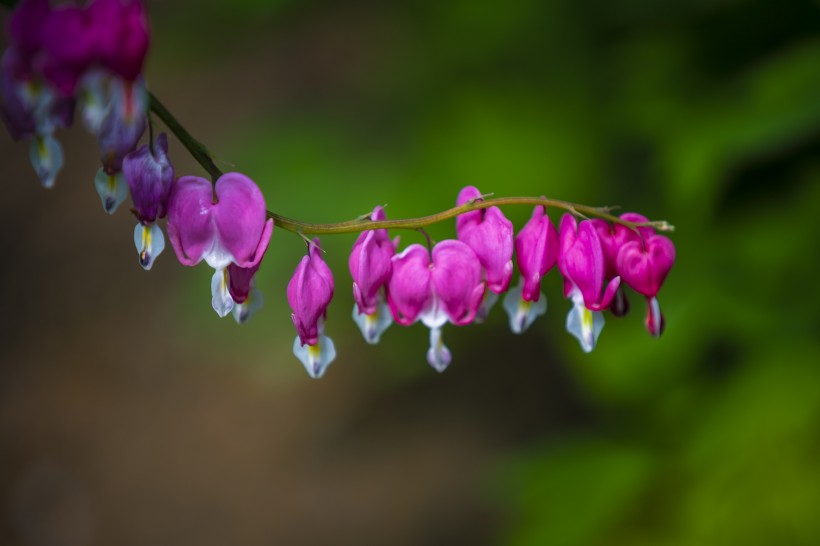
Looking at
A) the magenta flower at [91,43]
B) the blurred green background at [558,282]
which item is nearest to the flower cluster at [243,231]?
the magenta flower at [91,43]

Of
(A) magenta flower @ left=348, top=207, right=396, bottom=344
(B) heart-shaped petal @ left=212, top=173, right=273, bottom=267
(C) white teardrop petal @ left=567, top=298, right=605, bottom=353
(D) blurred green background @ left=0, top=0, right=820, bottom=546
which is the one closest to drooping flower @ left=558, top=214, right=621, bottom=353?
(C) white teardrop petal @ left=567, top=298, right=605, bottom=353

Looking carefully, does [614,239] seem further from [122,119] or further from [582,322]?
[122,119]

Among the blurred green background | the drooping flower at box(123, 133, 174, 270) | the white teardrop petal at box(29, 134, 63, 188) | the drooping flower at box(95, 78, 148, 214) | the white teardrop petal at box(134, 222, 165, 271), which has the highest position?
Answer: the white teardrop petal at box(29, 134, 63, 188)

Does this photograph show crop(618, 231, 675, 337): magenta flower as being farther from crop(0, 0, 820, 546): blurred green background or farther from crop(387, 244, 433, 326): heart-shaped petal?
crop(0, 0, 820, 546): blurred green background

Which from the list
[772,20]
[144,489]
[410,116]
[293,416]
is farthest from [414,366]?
[144,489]

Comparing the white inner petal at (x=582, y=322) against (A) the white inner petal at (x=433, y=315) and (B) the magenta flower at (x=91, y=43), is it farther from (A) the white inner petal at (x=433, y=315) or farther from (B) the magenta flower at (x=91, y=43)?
(B) the magenta flower at (x=91, y=43)

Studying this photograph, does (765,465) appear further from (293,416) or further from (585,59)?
(293,416)

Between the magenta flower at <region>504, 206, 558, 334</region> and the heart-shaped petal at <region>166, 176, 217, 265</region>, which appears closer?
the heart-shaped petal at <region>166, 176, 217, 265</region>
